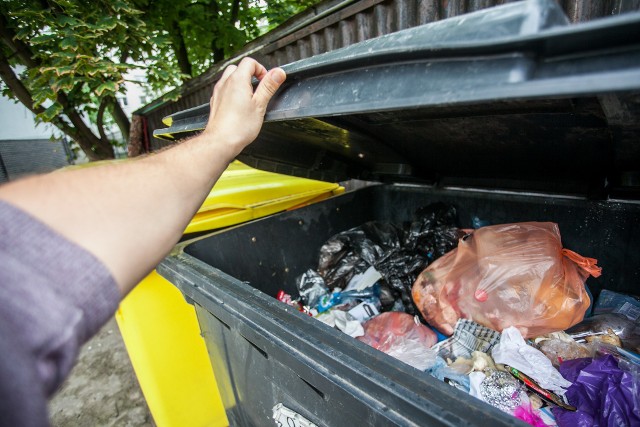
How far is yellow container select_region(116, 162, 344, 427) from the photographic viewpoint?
4.74ft

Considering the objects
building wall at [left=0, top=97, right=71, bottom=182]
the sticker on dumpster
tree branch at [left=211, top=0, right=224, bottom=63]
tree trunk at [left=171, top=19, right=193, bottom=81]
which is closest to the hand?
the sticker on dumpster

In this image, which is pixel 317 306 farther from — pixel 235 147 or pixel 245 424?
pixel 235 147

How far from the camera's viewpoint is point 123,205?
52 cm

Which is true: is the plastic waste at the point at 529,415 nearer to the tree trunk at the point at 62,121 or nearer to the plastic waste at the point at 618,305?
the plastic waste at the point at 618,305

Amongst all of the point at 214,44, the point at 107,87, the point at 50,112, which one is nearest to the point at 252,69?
the point at 107,87

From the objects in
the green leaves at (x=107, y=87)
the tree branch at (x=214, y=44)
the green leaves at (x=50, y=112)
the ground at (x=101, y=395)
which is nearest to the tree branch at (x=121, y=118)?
the green leaves at (x=50, y=112)

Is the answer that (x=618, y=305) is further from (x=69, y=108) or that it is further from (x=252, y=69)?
(x=69, y=108)

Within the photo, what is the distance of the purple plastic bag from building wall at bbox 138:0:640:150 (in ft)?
6.39

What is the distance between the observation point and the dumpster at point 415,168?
0.44 metres

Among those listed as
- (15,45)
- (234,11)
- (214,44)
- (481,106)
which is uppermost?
(234,11)

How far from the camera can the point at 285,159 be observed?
1.83m

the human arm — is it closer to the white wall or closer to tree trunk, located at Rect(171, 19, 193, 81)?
tree trunk, located at Rect(171, 19, 193, 81)

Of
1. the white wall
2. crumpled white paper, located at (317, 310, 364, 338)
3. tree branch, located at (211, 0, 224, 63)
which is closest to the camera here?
crumpled white paper, located at (317, 310, 364, 338)

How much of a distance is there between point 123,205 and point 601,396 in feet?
4.46
